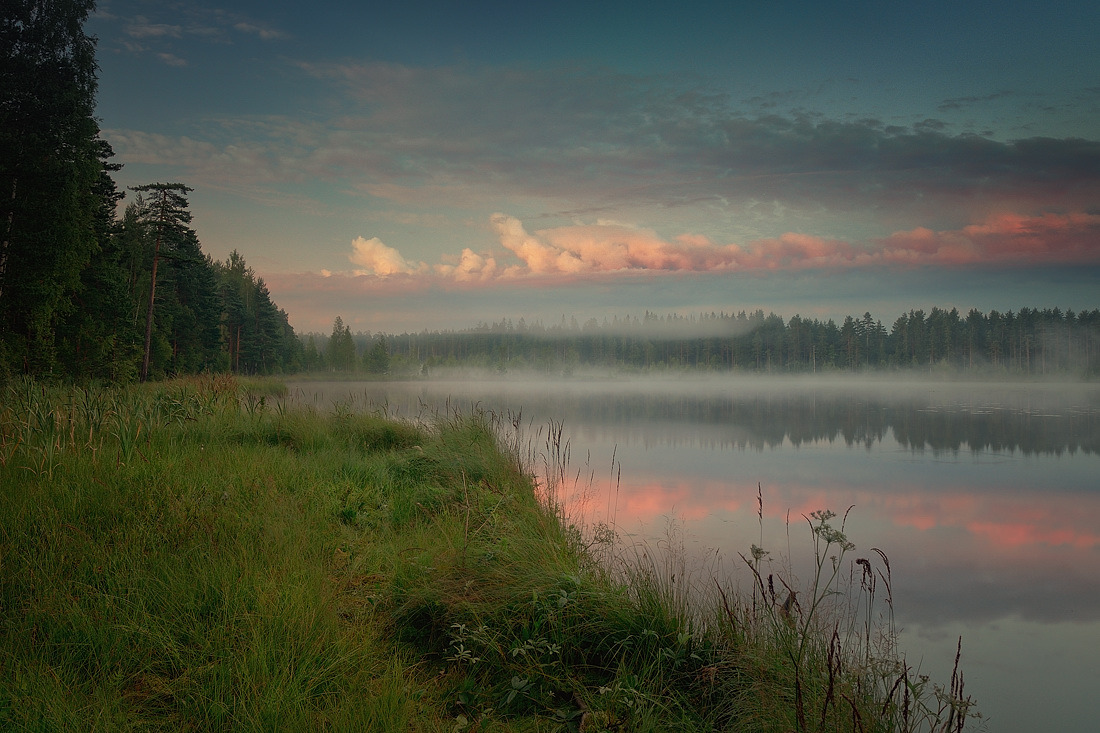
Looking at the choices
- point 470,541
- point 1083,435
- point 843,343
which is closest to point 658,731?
point 470,541

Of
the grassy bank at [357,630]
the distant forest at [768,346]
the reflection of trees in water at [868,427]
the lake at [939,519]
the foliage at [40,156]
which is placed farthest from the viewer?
the distant forest at [768,346]

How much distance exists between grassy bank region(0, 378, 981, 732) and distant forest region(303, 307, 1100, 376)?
8447cm

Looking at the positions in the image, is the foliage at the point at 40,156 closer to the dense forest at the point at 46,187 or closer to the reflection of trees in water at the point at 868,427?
the dense forest at the point at 46,187

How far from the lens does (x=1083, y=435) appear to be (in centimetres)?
1730

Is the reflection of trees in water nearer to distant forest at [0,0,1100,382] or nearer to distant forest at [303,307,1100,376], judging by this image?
distant forest at [0,0,1100,382]

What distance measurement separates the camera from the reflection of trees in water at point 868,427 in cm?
1581

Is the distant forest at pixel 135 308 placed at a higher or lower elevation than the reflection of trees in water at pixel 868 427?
higher

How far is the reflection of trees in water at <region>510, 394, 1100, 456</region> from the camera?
15.8 m

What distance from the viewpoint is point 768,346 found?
10506cm

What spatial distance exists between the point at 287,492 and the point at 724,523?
17.4 feet

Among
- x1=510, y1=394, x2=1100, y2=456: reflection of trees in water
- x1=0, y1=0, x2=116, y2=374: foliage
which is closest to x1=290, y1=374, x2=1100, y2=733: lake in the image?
x1=510, y1=394, x2=1100, y2=456: reflection of trees in water

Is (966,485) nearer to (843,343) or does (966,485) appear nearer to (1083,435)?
(1083,435)

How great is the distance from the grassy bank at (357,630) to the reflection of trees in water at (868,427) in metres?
12.2

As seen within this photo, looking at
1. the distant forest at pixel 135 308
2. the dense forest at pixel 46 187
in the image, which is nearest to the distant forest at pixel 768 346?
the distant forest at pixel 135 308
